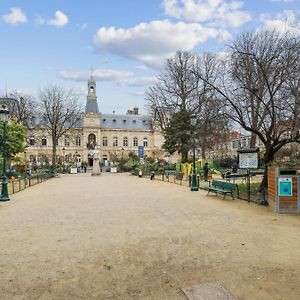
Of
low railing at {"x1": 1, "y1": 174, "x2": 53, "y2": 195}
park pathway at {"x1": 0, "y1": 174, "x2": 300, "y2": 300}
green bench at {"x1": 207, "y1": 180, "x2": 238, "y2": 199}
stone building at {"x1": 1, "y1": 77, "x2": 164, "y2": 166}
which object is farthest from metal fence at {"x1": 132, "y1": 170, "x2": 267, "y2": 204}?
stone building at {"x1": 1, "y1": 77, "x2": 164, "y2": 166}

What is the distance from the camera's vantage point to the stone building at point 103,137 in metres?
86.0

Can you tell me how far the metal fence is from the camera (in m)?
15.0

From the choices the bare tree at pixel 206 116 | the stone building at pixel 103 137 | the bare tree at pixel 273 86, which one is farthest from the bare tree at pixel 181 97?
the stone building at pixel 103 137

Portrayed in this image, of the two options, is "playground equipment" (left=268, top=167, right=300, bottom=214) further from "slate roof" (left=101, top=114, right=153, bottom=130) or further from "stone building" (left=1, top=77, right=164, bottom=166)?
"slate roof" (left=101, top=114, right=153, bottom=130)

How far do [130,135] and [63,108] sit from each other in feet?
131

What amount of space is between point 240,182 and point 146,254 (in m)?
20.6

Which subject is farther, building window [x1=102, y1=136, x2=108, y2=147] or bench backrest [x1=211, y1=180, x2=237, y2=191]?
building window [x1=102, y1=136, x2=108, y2=147]

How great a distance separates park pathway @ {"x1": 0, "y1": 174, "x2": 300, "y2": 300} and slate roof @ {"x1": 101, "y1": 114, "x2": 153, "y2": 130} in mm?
82995

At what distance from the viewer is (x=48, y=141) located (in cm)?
8600

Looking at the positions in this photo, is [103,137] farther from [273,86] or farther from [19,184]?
[273,86]

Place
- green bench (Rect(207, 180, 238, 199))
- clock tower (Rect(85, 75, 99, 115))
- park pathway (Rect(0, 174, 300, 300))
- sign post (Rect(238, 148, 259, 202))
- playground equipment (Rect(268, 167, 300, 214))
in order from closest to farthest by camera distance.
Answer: park pathway (Rect(0, 174, 300, 300)) → playground equipment (Rect(268, 167, 300, 214)) → sign post (Rect(238, 148, 259, 202)) → green bench (Rect(207, 180, 238, 199)) → clock tower (Rect(85, 75, 99, 115))

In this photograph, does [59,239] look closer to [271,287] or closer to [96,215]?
[96,215]

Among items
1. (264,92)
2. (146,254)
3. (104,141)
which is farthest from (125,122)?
(146,254)

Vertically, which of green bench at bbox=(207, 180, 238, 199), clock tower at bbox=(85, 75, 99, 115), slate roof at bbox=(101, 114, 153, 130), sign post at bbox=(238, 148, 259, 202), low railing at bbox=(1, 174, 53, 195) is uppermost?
clock tower at bbox=(85, 75, 99, 115)
